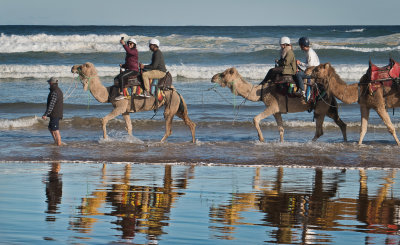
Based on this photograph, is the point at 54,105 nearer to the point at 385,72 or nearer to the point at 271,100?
the point at 271,100

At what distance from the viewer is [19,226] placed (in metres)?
7.60

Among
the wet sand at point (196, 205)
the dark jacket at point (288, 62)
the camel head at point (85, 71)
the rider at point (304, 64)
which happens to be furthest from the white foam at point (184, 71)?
the wet sand at point (196, 205)

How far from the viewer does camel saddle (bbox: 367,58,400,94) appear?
1385cm

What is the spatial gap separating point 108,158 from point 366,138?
6388 millimetres

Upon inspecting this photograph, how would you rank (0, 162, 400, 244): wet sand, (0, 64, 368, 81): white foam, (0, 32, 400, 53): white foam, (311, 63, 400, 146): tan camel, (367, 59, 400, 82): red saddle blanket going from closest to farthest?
(0, 162, 400, 244): wet sand
(367, 59, 400, 82): red saddle blanket
(311, 63, 400, 146): tan camel
(0, 64, 368, 81): white foam
(0, 32, 400, 53): white foam

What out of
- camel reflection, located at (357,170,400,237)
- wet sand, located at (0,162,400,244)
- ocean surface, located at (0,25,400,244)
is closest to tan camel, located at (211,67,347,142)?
ocean surface, located at (0,25,400,244)

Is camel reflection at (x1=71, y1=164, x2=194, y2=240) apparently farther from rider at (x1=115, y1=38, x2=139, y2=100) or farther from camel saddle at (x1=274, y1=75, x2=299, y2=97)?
camel saddle at (x1=274, y1=75, x2=299, y2=97)

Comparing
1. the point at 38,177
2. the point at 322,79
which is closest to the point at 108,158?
the point at 38,177

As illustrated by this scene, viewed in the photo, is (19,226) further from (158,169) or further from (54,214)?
(158,169)

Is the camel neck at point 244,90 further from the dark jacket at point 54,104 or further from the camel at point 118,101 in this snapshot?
the dark jacket at point 54,104

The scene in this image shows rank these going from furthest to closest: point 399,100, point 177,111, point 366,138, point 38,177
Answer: point 366,138 → point 177,111 → point 399,100 → point 38,177

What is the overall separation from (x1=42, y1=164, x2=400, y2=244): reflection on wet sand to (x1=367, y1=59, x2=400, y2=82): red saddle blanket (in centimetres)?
344

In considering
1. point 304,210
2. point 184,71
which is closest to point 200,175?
point 304,210

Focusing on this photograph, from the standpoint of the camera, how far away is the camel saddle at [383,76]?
13.9 meters
